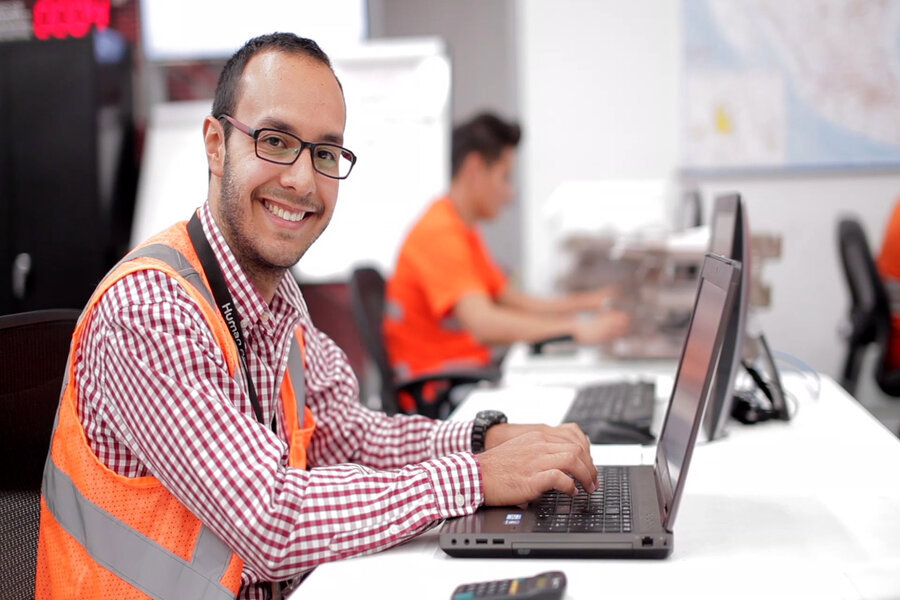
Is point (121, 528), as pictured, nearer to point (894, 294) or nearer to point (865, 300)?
point (865, 300)

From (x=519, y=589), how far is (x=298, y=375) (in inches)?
25.4

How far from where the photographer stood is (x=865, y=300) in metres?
3.36

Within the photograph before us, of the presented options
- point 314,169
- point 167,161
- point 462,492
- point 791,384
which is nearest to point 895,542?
point 462,492

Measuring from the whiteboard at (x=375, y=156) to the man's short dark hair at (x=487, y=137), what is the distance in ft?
3.33

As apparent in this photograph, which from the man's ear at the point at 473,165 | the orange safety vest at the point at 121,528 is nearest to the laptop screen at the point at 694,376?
the orange safety vest at the point at 121,528

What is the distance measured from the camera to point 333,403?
60.9 inches

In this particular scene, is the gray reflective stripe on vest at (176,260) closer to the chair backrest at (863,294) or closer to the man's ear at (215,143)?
the man's ear at (215,143)

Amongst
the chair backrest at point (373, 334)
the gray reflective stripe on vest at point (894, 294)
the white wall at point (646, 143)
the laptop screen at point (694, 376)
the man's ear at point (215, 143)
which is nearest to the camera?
the laptop screen at point (694, 376)

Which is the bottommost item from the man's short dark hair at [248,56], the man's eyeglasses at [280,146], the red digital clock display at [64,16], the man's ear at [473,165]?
the man's ear at [473,165]

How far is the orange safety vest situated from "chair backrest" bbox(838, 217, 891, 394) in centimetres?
284

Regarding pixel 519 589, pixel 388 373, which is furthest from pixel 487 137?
pixel 519 589

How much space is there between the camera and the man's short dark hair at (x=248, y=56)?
124cm

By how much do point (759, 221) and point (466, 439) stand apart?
3.16m

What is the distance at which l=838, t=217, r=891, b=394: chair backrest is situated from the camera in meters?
3.33
